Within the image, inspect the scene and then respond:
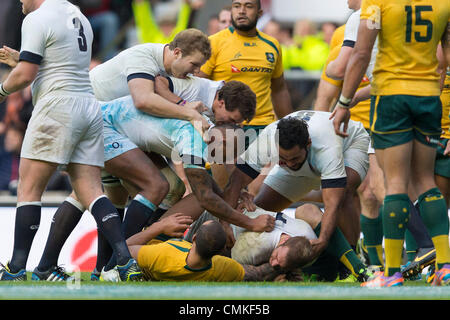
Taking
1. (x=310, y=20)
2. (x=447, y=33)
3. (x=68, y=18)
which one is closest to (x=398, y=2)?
(x=447, y=33)

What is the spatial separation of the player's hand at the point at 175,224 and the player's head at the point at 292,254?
0.74 metres

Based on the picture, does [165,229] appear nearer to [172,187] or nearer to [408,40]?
[172,187]

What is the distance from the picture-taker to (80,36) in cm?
596

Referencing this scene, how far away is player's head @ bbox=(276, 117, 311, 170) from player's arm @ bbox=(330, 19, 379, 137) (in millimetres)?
603

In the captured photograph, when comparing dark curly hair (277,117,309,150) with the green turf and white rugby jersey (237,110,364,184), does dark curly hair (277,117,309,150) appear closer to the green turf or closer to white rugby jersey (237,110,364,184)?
white rugby jersey (237,110,364,184)

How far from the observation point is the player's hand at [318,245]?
5938 millimetres

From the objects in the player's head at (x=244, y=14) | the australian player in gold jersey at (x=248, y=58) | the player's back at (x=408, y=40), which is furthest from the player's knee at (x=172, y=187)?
the player's back at (x=408, y=40)

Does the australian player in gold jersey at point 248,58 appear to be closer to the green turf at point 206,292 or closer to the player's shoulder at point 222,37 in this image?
the player's shoulder at point 222,37

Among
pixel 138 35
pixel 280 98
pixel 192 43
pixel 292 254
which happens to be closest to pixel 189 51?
pixel 192 43

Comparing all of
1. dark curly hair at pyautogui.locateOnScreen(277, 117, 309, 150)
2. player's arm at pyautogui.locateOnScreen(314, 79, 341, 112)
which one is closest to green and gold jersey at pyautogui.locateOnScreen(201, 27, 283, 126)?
player's arm at pyautogui.locateOnScreen(314, 79, 341, 112)

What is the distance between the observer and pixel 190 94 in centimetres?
651

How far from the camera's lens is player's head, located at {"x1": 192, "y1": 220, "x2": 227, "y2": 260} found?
5281mm

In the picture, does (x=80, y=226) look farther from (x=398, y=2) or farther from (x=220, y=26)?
(x=398, y=2)
